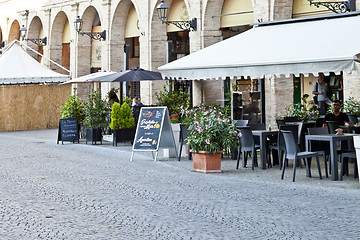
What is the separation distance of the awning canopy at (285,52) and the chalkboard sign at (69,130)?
7371mm

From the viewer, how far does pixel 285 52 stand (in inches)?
402

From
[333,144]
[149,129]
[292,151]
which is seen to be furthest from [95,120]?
[333,144]

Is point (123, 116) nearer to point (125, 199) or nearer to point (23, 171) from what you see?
point (23, 171)

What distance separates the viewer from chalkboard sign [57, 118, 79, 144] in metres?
18.7

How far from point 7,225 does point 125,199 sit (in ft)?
7.02

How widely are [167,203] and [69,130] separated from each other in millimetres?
10807

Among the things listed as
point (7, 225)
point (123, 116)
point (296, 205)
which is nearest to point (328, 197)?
point (296, 205)

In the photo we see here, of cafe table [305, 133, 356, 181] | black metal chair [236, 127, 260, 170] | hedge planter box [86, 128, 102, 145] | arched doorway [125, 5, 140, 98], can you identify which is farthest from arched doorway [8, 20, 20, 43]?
cafe table [305, 133, 356, 181]

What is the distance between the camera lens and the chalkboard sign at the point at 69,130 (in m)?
18.7

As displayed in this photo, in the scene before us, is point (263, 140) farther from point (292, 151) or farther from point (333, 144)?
point (333, 144)

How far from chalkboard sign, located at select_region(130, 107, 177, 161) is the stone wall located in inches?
481

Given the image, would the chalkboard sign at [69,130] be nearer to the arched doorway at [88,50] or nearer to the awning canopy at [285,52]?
the awning canopy at [285,52]

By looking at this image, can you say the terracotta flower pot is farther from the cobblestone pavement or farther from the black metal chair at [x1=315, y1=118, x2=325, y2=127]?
the black metal chair at [x1=315, y1=118, x2=325, y2=127]

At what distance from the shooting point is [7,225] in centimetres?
707
